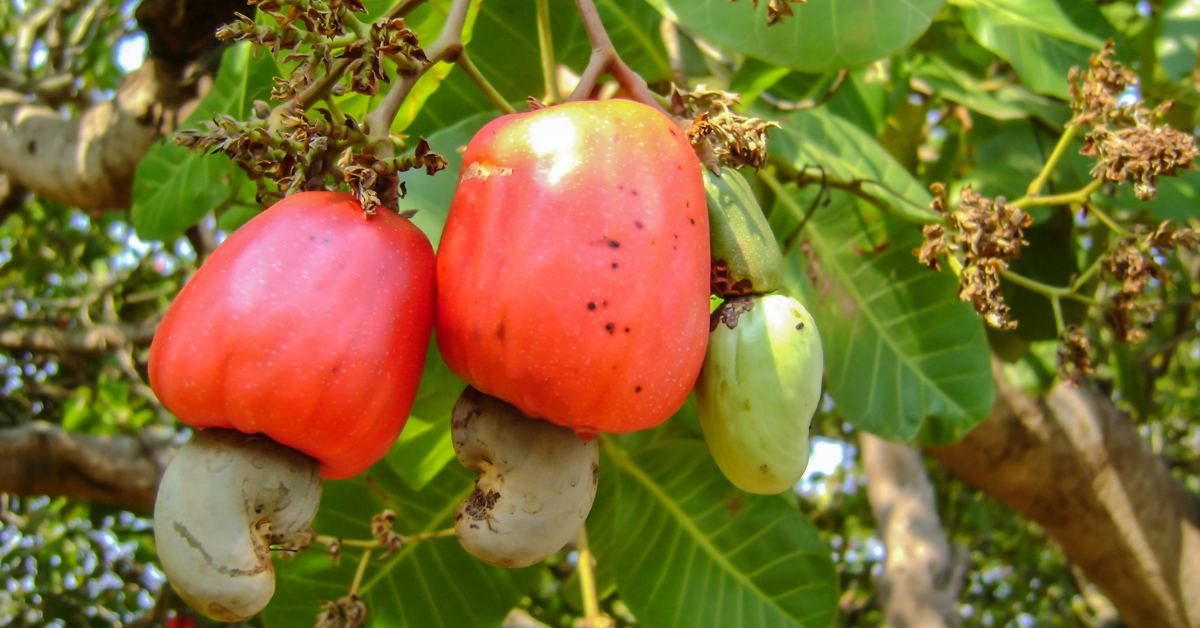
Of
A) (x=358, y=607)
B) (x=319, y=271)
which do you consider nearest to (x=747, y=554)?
(x=358, y=607)

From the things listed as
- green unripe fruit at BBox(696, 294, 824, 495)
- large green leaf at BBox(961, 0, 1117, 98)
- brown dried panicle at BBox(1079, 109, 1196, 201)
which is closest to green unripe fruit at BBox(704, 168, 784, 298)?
green unripe fruit at BBox(696, 294, 824, 495)

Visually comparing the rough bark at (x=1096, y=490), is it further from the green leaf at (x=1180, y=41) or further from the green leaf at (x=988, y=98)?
the green leaf at (x=1180, y=41)

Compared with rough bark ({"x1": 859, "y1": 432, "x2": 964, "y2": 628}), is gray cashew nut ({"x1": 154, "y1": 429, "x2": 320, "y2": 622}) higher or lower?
higher

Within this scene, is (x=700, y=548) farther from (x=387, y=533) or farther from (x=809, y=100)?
(x=809, y=100)

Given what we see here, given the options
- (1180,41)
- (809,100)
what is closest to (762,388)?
(809,100)

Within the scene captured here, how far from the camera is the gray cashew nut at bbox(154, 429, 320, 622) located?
1.94 feet

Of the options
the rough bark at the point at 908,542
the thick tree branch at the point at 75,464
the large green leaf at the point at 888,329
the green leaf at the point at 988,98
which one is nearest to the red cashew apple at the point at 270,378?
the large green leaf at the point at 888,329

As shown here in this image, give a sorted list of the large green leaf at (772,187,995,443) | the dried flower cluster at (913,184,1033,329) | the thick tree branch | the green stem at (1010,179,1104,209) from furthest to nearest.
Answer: the thick tree branch < the large green leaf at (772,187,995,443) < the green stem at (1010,179,1104,209) < the dried flower cluster at (913,184,1033,329)

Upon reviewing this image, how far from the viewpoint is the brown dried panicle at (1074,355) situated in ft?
3.47

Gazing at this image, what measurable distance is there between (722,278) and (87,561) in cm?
320

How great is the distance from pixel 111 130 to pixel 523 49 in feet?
3.77

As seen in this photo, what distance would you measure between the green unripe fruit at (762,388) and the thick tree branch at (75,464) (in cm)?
185

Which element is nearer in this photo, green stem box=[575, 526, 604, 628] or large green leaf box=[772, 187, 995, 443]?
green stem box=[575, 526, 604, 628]

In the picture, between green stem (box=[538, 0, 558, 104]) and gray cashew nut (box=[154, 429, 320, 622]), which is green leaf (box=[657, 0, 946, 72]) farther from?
gray cashew nut (box=[154, 429, 320, 622])
